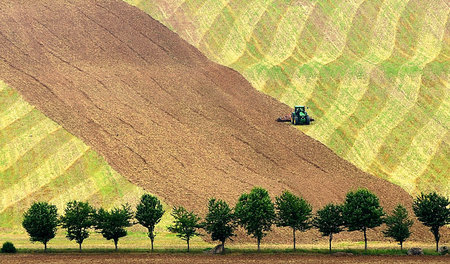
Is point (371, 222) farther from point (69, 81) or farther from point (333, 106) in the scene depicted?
point (69, 81)

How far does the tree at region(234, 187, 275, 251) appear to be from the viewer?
80500mm

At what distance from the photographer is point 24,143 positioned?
103188mm

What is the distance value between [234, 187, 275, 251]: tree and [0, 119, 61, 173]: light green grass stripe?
3740 cm

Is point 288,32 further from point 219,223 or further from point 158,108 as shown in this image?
point 219,223

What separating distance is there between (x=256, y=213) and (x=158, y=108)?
3650 centimetres

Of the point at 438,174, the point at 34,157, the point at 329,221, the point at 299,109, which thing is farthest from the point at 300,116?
the point at 34,157

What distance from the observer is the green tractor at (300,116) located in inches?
4311

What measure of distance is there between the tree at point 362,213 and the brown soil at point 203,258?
18.2 ft

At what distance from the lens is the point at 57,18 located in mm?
132750

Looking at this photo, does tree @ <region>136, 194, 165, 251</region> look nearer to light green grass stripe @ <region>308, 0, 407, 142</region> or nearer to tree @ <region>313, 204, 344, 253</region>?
tree @ <region>313, 204, 344, 253</region>

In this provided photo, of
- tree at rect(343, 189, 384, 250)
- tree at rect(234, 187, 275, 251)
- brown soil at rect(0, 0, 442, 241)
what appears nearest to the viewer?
tree at rect(234, 187, 275, 251)

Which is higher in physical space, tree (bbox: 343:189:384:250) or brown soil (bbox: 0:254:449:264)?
tree (bbox: 343:189:384:250)

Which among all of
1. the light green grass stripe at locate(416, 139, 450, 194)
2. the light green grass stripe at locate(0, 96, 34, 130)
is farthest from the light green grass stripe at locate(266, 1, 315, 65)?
the light green grass stripe at locate(0, 96, 34, 130)

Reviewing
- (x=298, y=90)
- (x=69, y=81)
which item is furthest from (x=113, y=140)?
(x=298, y=90)
